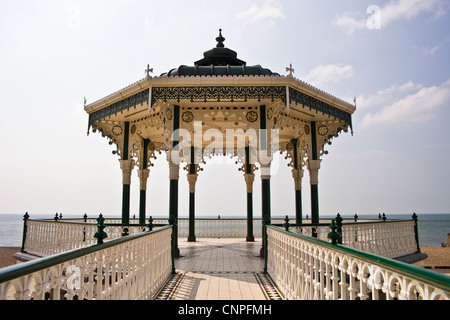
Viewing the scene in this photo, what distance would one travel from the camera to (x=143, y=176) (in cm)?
1274

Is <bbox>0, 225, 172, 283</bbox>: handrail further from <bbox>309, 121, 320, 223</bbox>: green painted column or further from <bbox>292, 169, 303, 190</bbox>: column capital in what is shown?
<bbox>292, 169, 303, 190</bbox>: column capital

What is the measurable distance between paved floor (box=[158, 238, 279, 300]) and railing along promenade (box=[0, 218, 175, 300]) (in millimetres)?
440

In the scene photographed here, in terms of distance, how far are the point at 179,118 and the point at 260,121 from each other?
234 cm

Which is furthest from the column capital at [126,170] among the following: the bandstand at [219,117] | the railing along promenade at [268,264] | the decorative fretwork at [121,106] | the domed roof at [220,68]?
the domed roof at [220,68]

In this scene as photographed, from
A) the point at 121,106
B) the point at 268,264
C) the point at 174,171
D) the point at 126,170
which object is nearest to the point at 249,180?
the point at 126,170

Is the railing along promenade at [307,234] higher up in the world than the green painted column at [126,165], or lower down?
lower down

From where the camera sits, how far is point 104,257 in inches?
131

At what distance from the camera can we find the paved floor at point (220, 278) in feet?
17.4

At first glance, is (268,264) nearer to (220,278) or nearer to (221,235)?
(220,278)

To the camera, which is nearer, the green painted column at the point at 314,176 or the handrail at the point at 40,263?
the handrail at the point at 40,263

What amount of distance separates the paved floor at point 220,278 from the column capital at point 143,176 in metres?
3.78

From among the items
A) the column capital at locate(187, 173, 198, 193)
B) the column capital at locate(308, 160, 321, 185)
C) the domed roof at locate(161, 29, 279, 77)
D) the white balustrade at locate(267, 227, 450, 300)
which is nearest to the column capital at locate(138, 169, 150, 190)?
the column capital at locate(187, 173, 198, 193)

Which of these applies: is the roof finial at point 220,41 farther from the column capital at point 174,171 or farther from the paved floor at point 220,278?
the paved floor at point 220,278

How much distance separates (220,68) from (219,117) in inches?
58.3
